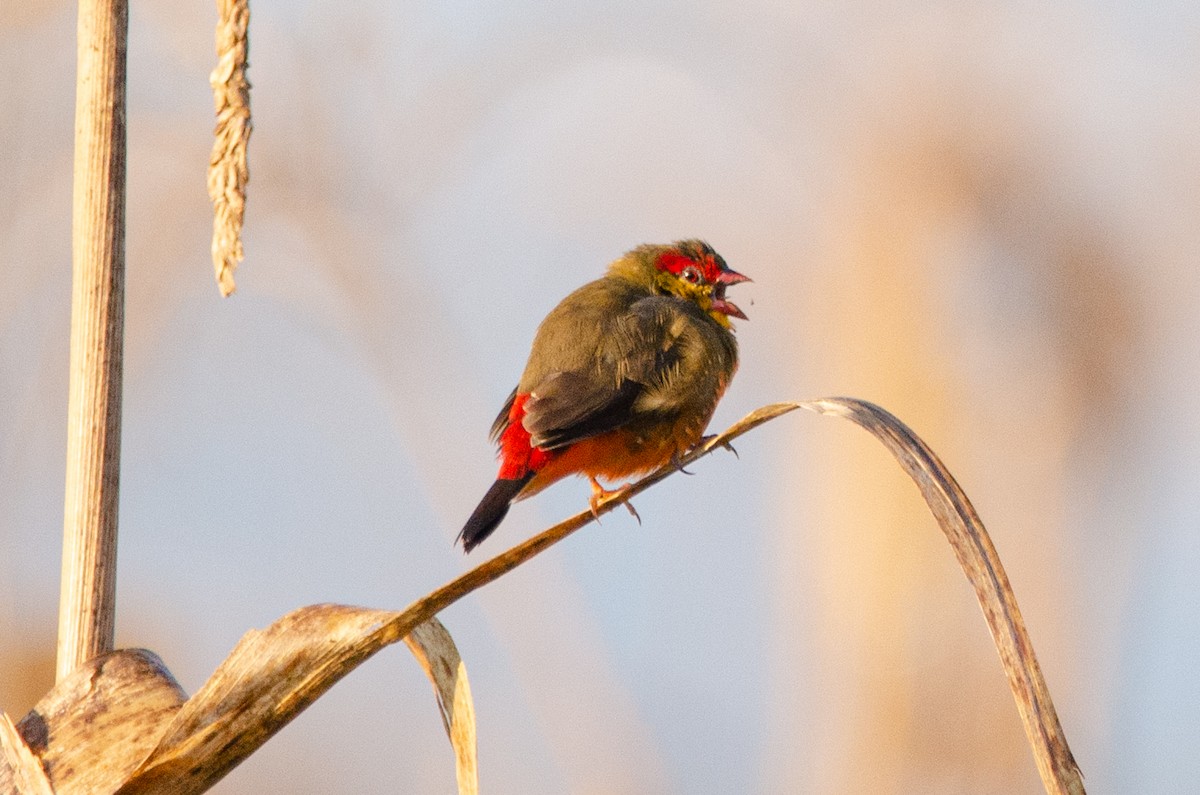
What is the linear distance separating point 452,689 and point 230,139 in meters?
0.72

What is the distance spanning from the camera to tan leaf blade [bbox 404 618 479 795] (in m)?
1.64

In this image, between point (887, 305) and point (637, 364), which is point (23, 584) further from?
point (887, 305)

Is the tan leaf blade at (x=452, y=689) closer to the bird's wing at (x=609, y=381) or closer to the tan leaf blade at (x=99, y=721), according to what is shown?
the tan leaf blade at (x=99, y=721)

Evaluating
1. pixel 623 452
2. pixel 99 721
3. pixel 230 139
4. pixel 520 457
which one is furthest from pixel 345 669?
pixel 623 452

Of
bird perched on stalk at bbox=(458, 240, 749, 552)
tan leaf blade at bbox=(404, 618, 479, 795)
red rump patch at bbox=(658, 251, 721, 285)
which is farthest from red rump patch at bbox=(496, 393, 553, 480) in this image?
tan leaf blade at bbox=(404, 618, 479, 795)

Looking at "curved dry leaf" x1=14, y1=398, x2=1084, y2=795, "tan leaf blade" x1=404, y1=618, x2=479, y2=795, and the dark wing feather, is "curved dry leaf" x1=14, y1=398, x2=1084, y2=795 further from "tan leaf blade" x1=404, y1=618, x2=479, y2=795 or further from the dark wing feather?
the dark wing feather

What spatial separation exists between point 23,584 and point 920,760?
7.12ft

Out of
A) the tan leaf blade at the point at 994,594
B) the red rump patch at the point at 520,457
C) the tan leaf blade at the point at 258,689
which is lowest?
the tan leaf blade at the point at 994,594

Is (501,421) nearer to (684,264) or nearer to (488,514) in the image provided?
(488,514)

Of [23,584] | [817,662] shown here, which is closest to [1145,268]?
[817,662]

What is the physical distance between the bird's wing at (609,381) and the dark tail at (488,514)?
0.13 metres

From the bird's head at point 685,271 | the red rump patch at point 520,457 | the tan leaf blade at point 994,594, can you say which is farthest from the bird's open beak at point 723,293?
the tan leaf blade at point 994,594

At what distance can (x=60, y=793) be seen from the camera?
1.54 m

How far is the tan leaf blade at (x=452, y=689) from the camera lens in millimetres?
1639
